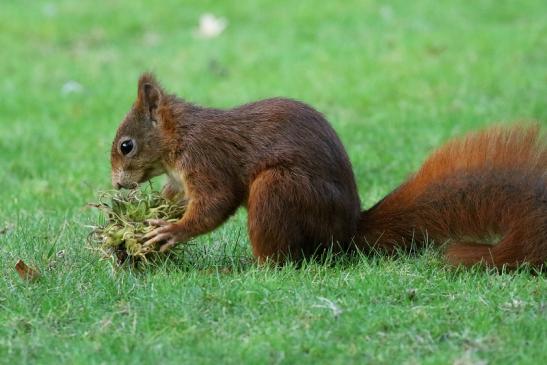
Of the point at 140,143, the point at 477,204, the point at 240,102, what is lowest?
the point at 240,102

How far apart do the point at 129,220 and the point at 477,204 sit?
1441 mm

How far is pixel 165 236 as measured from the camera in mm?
4449

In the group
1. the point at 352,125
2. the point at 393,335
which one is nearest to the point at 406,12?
the point at 352,125

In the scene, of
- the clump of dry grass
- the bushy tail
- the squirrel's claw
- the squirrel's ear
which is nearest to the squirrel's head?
the squirrel's ear

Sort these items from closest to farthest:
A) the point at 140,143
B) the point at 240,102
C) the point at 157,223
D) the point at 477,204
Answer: the point at 477,204
the point at 157,223
the point at 140,143
the point at 240,102

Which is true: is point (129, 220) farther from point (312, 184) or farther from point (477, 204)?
point (477, 204)

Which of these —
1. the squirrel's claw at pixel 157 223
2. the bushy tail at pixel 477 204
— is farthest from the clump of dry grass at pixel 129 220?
the bushy tail at pixel 477 204

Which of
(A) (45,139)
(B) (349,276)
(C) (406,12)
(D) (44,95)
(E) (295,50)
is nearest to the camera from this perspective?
(B) (349,276)

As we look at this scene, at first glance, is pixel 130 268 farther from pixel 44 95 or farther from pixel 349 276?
pixel 44 95

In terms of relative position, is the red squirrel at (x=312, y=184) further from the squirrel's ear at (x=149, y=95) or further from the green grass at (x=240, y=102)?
the green grass at (x=240, y=102)

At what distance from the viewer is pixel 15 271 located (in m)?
→ 4.38

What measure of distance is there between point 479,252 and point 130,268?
1412mm

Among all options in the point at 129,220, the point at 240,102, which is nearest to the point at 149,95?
the point at 129,220

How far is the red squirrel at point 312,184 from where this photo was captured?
4301mm
